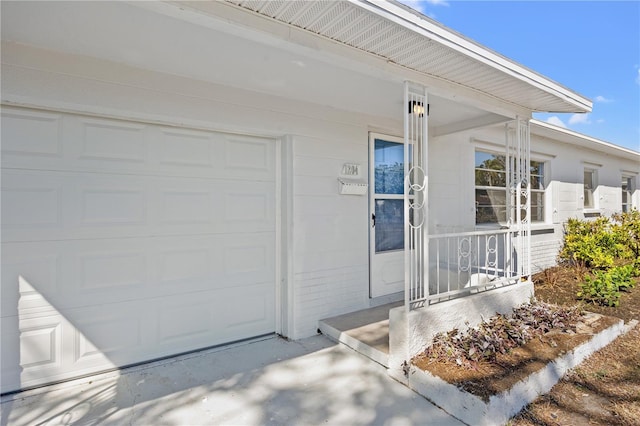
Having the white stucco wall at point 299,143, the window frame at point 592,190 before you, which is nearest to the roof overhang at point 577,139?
the window frame at point 592,190

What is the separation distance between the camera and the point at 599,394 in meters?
2.61

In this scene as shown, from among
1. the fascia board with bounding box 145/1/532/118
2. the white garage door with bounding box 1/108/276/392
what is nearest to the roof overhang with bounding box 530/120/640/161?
the fascia board with bounding box 145/1/532/118

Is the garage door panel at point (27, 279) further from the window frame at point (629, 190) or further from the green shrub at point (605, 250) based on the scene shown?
the window frame at point (629, 190)

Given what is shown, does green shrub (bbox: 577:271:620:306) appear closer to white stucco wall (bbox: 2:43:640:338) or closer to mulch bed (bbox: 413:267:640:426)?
mulch bed (bbox: 413:267:640:426)

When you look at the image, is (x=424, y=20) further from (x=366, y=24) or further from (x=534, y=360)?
(x=534, y=360)

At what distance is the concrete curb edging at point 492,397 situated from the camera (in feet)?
7.24

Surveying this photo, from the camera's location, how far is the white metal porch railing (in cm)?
316

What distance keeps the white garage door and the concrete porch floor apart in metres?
0.65

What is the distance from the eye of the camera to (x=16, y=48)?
7.80 ft

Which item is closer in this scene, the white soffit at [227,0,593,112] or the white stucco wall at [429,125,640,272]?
the white soffit at [227,0,593,112]

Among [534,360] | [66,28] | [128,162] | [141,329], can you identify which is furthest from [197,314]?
[534,360]

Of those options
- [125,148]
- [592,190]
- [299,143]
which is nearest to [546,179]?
[592,190]

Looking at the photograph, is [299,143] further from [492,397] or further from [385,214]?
[492,397]

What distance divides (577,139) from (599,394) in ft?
18.9
